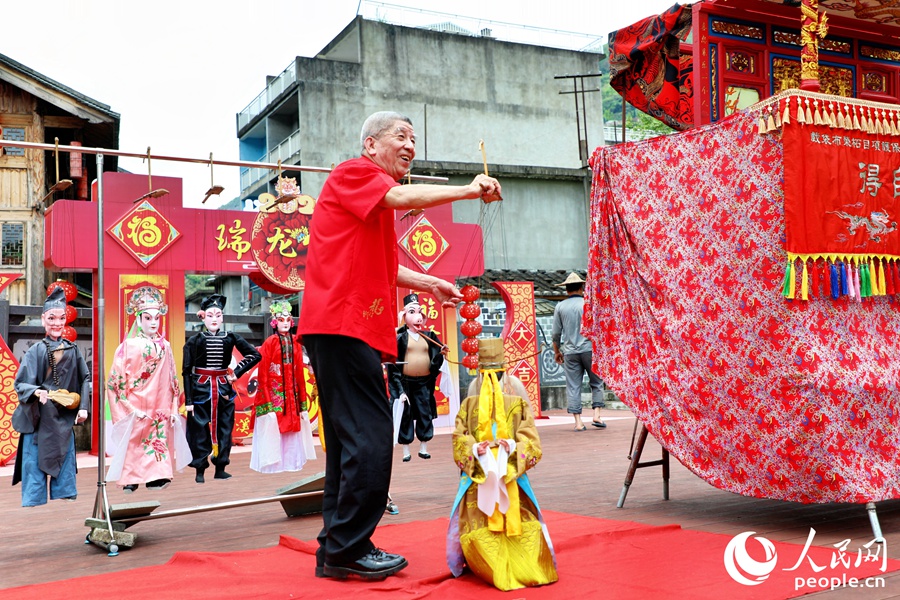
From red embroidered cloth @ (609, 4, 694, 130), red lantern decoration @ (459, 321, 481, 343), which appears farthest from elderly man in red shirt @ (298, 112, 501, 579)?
red embroidered cloth @ (609, 4, 694, 130)

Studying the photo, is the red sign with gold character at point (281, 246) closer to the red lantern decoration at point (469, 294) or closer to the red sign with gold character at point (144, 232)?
the red sign with gold character at point (144, 232)

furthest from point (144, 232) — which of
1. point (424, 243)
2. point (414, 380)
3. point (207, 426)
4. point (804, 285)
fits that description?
point (804, 285)

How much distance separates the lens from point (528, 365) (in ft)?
40.3

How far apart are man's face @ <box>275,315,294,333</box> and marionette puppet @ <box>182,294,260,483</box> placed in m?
0.28

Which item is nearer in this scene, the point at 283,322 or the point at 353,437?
the point at 353,437

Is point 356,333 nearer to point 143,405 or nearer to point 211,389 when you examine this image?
point 143,405

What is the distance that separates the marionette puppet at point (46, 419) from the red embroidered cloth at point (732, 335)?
2912 millimetres

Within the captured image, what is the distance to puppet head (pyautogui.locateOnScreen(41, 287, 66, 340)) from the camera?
5.00 metres

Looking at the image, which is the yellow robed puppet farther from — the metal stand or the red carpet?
the metal stand

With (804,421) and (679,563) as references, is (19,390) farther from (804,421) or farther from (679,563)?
(804,421)

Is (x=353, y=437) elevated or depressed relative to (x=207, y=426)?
elevated

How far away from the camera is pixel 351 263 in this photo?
11.1 ft

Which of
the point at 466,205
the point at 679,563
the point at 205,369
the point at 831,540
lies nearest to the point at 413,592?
the point at 679,563

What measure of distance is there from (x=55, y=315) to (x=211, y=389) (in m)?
2.28
